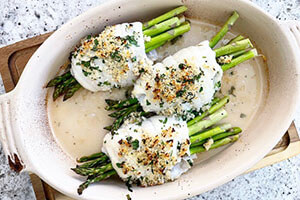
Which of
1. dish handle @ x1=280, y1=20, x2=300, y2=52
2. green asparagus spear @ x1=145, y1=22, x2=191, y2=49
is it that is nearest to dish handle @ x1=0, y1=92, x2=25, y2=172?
green asparagus spear @ x1=145, y1=22, x2=191, y2=49

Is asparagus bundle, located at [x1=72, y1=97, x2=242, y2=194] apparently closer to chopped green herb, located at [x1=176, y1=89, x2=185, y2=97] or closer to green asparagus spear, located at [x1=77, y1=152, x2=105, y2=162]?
green asparagus spear, located at [x1=77, y1=152, x2=105, y2=162]

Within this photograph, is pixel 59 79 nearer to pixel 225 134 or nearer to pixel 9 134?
pixel 9 134

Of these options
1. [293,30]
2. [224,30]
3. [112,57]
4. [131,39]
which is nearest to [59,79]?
[112,57]

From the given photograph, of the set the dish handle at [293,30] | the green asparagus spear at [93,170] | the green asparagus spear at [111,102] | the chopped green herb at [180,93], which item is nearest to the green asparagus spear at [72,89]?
the green asparagus spear at [111,102]

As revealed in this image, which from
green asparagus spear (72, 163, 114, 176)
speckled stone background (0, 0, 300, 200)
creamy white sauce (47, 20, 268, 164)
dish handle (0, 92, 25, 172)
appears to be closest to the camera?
dish handle (0, 92, 25, 172)

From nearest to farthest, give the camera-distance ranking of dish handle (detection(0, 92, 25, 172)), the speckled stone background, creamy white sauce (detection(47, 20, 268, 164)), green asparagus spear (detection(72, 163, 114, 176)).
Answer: dish handle (detection(0, 92, 25, 172))
green asparagus spear (detection(72, 163, 114, 176))
creamy white sauce (detection(47, 20, 268, 164))
the speckled stone background

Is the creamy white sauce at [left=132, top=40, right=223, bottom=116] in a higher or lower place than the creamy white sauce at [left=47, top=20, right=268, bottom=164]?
higher

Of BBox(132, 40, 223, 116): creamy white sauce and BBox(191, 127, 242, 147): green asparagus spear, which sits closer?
BBox(132, 40, 223, 116): creamy white sauce

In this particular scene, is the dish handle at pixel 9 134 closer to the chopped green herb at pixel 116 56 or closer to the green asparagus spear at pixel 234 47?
the chopped green herb at pixel 116 56
